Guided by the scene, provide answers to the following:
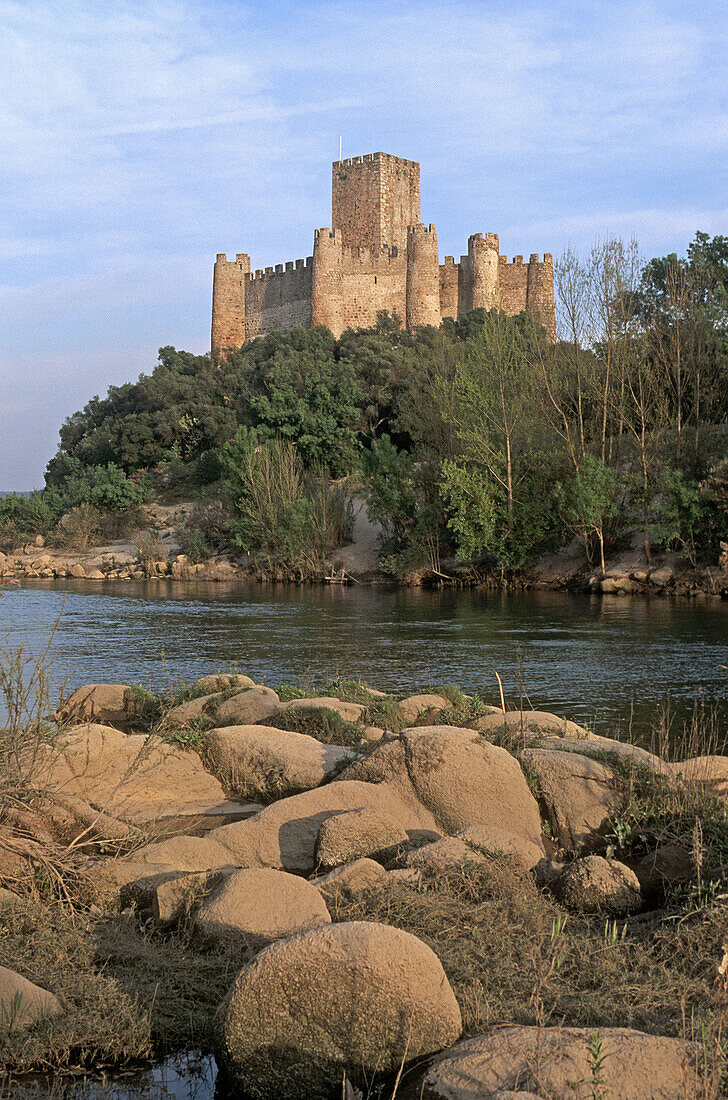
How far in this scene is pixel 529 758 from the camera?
6.71m

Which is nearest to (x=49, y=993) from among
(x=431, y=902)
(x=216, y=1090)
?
(x=216, y=1090)

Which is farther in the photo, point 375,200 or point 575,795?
point 375,200

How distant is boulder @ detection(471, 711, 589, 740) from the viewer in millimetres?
7883

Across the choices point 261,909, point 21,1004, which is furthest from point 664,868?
point 21,1004

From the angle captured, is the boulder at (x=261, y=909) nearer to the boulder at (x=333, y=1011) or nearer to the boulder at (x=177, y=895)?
the boulder at (x=177, y=895)

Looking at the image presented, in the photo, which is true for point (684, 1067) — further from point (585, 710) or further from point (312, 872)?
point (585, 710)

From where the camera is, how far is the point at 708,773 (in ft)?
22.3

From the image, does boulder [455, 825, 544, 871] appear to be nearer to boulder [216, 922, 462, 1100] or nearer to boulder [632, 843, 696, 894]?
boulder [632, 843, 696, 894]

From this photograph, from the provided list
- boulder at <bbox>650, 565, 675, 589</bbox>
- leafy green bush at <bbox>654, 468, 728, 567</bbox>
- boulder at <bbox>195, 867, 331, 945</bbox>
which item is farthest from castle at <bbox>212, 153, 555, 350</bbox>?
boulder at <bbox>195, 867, 331, 945</bbox>

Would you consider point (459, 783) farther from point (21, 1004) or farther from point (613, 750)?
point (21, 1004)

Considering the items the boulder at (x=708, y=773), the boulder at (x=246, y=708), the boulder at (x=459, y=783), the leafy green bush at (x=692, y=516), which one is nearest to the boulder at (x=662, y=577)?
the leafy green bush at (x=692, y=516)

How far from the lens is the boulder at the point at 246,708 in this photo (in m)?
9.25

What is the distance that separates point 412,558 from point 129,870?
1025 inches

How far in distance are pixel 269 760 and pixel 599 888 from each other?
3.00 meters
